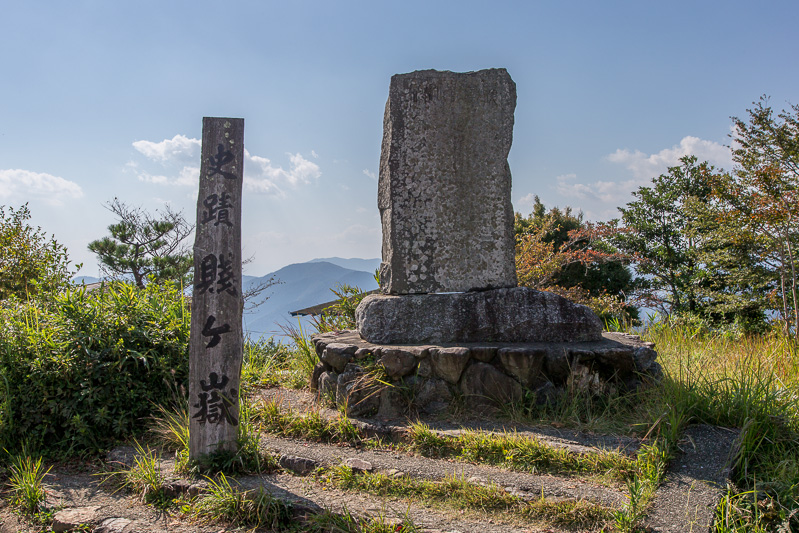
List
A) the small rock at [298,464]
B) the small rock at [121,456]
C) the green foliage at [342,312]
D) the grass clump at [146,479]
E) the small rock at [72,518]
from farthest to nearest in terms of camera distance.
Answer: the green foliage at [342,312]
the small rock at [121,456]
the small rock at [298,464]
the grass clump at [146,479]
the small rock at [72,518]

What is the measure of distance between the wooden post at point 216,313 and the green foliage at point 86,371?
3.93 feet

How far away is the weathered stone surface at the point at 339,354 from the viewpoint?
185 inches

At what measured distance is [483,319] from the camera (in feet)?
16.0

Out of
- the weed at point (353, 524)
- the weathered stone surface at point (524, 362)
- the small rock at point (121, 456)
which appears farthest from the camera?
the weathered stone surface at point (524, 362)

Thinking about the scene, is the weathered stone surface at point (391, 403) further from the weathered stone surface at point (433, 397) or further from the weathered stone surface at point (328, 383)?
the weathered stone surface at point (328, 383)

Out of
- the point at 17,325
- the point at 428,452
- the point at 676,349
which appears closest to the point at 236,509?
the point at 428,452

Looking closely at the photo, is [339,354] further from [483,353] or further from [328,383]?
[483,353]

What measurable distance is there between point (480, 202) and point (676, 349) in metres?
2.97

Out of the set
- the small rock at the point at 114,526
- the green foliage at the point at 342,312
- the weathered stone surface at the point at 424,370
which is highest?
the green foliage at the point at 342,312

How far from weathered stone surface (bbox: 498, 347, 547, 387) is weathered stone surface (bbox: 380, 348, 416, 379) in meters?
0.76

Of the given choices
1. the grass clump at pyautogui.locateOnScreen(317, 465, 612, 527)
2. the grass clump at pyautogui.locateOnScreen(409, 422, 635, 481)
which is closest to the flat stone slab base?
the grass clump at pyautogui.locateOnScreen(409, 422, 635, 481)

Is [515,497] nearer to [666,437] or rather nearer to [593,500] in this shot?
[593,500]

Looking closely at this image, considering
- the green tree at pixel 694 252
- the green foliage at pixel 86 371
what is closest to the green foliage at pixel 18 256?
the green foliage at pixel 86 371

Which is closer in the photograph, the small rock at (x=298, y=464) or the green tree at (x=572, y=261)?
the small rock at (x=298, y=464)
